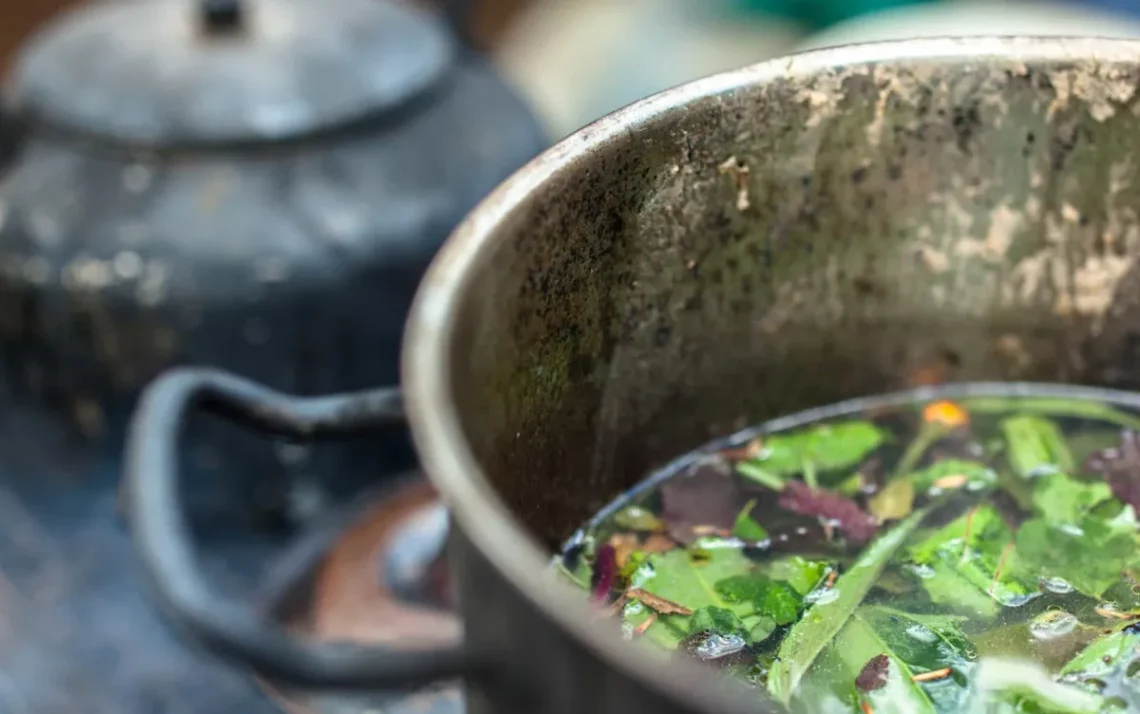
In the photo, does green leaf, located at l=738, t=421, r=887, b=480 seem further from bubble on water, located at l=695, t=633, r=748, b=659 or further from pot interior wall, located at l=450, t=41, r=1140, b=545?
bubble on water, located at l=695, t=633, r=748, b=659

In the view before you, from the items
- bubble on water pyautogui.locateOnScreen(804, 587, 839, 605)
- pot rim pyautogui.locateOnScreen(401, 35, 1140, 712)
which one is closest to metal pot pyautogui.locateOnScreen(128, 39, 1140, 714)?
pot rim pyautogui.locateOnScreen(401, 35, 1140, 712)

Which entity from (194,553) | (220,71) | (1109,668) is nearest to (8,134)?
(220,71)

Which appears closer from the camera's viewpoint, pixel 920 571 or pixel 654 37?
pixel 920 571

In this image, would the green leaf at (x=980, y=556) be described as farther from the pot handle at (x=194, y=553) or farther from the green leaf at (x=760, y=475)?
the pot handle at (x=194, y=553)

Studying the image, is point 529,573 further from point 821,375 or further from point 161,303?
point 161,303

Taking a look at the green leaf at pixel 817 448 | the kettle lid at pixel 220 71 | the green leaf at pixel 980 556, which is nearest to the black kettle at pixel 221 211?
the kettle lid at pixel 220 71

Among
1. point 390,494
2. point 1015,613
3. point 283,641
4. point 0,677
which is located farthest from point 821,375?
point 0,677

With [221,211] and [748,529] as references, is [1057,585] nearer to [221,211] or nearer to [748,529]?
[748,529]
